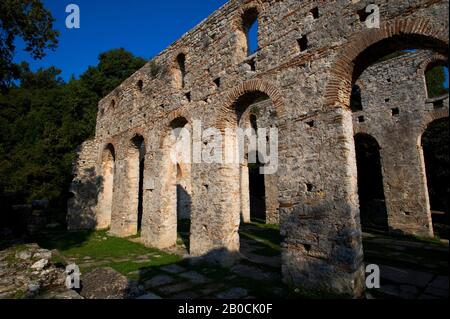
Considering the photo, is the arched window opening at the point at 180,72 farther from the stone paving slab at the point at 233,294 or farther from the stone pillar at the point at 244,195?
the stone pillar at the point at 244,195

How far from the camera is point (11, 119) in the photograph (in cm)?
1856

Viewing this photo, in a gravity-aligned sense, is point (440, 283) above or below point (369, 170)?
below

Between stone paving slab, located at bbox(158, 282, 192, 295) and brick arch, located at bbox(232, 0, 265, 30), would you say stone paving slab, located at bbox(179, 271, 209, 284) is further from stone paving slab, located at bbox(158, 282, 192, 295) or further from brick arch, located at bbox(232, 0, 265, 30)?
brick arch, located at bbox(232, 0, 265, 30)

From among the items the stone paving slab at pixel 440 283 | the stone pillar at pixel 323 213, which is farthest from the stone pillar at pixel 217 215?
the stone paving slab at pixel 440 283

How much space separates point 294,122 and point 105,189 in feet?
34.2

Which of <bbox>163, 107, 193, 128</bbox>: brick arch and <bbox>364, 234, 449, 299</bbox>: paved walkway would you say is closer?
<bbox>364, 234, 449, 299</bbox>: paved walkway

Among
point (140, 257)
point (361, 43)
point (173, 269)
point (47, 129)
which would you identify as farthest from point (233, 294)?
point (47, 129)

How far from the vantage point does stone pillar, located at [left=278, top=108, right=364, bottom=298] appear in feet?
15.0

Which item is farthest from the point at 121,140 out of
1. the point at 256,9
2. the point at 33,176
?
the point at 256,9

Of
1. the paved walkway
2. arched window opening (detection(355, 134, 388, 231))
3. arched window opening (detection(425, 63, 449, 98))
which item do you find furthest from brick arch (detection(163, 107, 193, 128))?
arched window opening (detection(425, 63, 449, 98))

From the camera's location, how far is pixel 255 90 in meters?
6.44

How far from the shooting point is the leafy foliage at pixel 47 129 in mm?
12432

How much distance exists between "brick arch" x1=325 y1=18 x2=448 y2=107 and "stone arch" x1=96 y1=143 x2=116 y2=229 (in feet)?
34.6

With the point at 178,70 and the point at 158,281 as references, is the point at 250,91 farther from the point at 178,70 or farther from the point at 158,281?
the point at 158,281
